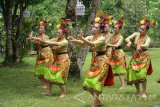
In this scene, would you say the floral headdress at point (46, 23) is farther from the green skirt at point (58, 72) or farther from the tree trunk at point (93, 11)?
the tree trunk at point (93, 11)

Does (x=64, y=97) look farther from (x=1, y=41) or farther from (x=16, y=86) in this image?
(x=1, y=41)

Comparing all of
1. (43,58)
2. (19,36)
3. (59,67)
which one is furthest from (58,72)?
(19,36)

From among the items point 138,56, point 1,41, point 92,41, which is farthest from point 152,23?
point 1,41

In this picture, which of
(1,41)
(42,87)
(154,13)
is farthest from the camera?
(154,13)

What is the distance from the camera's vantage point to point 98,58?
6.92 meters

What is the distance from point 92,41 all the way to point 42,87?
3002mm

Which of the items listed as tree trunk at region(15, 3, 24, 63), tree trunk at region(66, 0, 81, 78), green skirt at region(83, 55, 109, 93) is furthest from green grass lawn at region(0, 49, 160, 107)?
tree trunk at region(15, 3, 24, 63)

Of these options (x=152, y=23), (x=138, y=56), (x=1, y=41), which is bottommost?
(x=1, y=41)

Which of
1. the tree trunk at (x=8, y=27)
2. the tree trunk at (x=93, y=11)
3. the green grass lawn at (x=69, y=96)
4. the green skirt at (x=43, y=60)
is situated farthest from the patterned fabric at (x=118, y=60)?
the tree trunk at (x=8, y=27)

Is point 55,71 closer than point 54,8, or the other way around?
point 55,71

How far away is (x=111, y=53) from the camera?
9703mm

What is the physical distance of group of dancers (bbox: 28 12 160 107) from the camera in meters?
6.86

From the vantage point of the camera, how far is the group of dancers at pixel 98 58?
686 centimetres

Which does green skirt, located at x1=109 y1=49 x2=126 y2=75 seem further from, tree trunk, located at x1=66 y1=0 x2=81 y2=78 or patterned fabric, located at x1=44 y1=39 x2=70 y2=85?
patterned fabric, located at x1=44 y1=39 x2=70 y2=85
